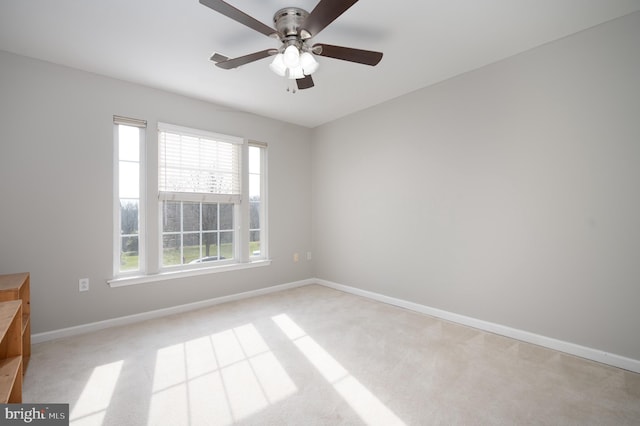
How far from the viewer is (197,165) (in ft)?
11.6

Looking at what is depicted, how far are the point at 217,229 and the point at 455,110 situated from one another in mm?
3120

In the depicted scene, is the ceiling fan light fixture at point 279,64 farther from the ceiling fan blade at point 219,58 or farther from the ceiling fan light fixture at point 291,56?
the ceiling fan blade at point 219,58

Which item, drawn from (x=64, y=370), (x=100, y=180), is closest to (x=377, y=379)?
(x=64, y=370)

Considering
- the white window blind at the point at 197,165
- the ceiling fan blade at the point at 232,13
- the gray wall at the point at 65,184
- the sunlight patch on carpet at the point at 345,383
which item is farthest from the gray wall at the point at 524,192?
the gray wall at the point at 65,184

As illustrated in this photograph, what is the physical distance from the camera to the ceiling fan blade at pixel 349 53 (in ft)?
6.22

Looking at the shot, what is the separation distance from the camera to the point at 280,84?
306 cm

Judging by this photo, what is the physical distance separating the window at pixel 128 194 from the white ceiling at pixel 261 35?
0.54 metres

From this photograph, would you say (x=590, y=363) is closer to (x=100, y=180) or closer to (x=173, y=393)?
(x=173, y=393)

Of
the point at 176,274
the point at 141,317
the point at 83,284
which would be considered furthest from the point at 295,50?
the point at 141,317

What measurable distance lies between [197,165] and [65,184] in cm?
126

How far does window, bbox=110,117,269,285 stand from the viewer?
121 inches

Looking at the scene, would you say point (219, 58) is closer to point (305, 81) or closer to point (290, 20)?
point (290, 20)

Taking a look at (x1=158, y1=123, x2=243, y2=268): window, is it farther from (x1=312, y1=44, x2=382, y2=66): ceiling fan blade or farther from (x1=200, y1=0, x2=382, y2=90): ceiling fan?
(x1=312, y1=44, x2=382, y2=66): ceiling fan blade

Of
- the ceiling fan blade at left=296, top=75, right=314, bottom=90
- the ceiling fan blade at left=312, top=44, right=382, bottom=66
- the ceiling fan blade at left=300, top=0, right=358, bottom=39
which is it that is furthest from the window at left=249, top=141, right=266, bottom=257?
the ceiling fan blade at left=300, top=0, right=358, bottom=39
